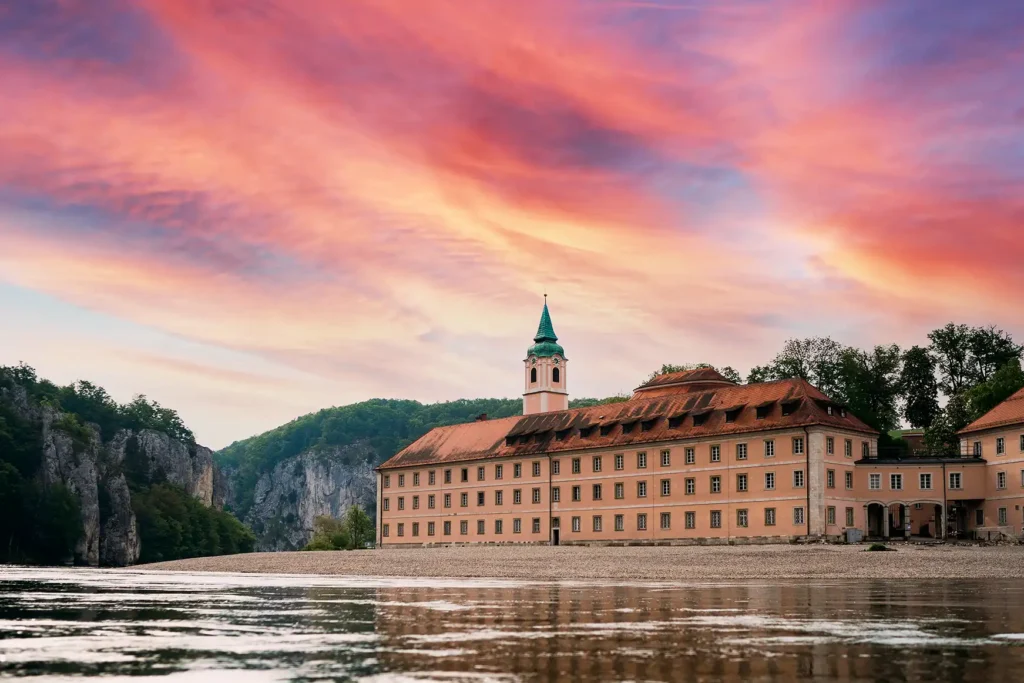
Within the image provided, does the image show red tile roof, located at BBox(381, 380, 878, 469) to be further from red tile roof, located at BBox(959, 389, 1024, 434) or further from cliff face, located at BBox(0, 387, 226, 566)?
cliff face, located at BBox(0, 387, 226, 566)

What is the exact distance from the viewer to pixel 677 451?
317 feet

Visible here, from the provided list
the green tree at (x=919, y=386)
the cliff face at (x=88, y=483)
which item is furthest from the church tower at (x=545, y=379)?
the cliff face at (x=88, y=483)

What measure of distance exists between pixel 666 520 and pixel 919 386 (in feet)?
150

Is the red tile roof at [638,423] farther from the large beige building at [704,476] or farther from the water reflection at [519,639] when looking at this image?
the water reflection at [519,639]

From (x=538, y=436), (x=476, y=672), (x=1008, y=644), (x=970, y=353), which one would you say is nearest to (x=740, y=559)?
(x=538, y=436)

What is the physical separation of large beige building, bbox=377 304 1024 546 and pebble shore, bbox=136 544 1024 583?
11115 millimetres

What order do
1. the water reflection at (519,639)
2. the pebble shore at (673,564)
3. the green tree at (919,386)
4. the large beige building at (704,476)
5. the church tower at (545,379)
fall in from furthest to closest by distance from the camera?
the church tower at (545,379) → the green tree at (919,386) → the large beige building at (704,476) → the pebble shore at (673,564) → the water reflection at (519,639)

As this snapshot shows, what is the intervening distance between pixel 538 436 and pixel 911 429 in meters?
49.0

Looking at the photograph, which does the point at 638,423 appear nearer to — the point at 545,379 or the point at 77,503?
the point at 545,379

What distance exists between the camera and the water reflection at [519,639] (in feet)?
42.7

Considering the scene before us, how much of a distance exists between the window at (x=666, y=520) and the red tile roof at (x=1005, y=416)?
24.0 m

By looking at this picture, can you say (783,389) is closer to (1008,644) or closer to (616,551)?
(616,551)

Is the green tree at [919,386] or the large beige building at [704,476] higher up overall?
the green tree at [919,386]

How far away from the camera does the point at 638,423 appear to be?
Result: 4011 inches
